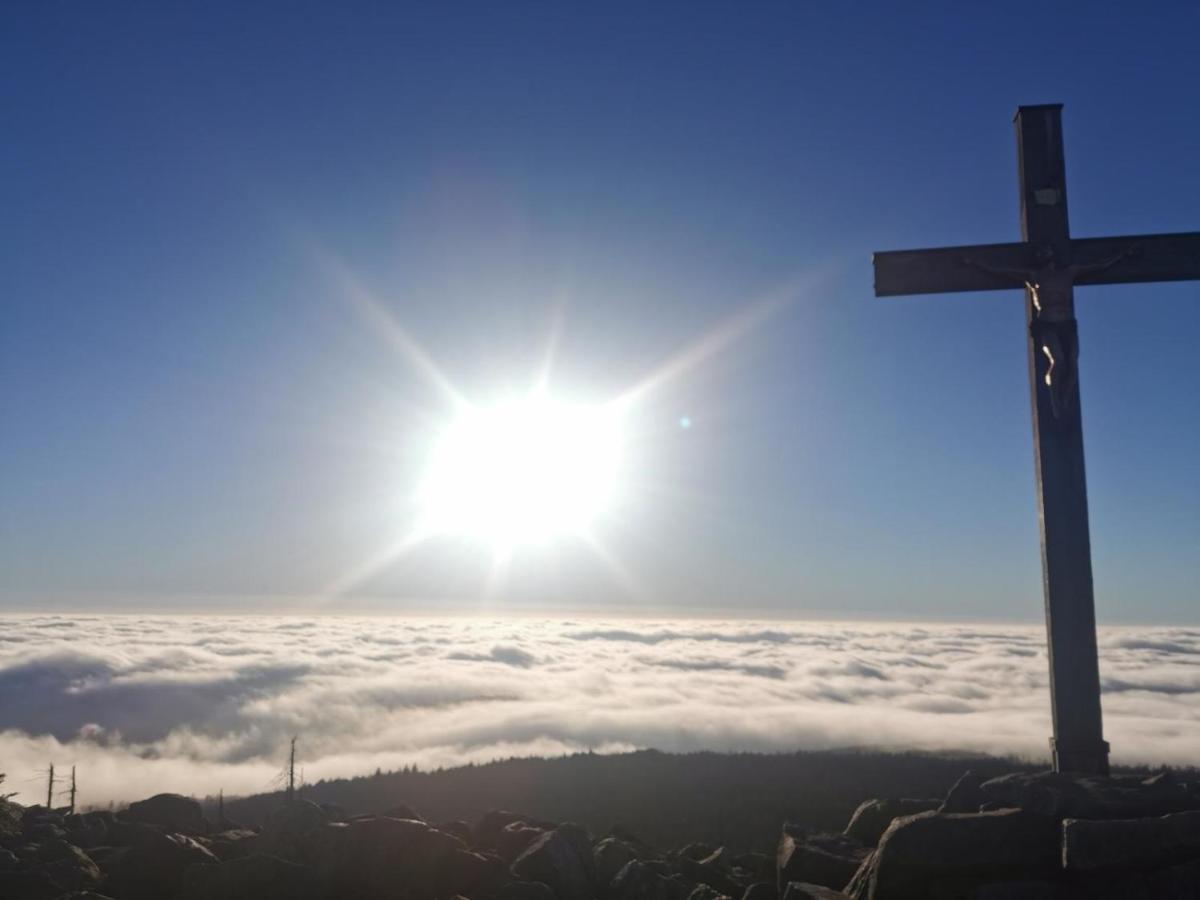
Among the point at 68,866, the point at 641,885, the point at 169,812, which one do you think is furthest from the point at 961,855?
the point at 169,812

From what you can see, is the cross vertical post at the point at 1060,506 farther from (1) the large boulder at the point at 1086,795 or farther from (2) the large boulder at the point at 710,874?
(2) the large boulder at the point at 710,874

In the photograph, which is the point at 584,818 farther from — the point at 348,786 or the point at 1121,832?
the point at 1121,832

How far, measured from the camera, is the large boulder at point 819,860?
991 centimetres

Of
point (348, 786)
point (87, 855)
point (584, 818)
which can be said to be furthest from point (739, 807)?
point (87, 855)

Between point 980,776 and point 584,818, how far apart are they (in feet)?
318

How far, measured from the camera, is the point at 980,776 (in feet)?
35.2

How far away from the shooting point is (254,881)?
11.4 m

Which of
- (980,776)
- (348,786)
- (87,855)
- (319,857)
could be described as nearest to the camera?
(980,776)

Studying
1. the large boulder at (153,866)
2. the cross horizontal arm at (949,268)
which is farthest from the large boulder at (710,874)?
the cross horizontal arm at (949,268)

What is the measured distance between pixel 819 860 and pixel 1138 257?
338 inches

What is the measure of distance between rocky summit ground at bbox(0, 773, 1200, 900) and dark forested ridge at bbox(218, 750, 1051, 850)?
245ft

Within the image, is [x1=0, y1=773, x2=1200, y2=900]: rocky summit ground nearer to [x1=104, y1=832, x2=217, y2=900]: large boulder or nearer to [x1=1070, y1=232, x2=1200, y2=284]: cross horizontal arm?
[x1=104, y1=832, x2=217, y2=900]: large boulder

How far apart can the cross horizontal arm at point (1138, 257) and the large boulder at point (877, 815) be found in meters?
6.91

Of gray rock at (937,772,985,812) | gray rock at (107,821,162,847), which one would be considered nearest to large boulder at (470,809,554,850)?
gray rock at (107,821,162,847)
